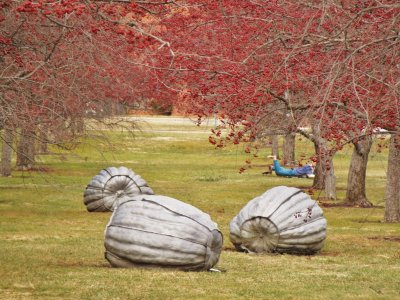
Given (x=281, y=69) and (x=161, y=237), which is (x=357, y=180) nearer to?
(x=281, y=69)

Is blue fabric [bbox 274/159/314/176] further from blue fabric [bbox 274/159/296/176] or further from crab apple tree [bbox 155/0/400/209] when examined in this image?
crab apple tree [bbox 155/0/400/209]

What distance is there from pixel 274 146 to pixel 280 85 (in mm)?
34353

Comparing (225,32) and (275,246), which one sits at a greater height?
(225,32)

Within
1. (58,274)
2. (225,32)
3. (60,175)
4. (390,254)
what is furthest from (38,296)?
(60,175)

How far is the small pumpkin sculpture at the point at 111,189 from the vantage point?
26.8 metres

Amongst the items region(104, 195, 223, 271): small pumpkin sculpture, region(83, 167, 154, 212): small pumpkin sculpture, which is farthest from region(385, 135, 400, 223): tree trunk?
region(104, 195, 223, 271): small pumpkin sculpture

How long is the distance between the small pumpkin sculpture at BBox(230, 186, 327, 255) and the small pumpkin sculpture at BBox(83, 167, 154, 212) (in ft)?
32.8

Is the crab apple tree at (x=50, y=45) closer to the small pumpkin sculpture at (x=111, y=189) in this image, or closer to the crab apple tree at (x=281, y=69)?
the crab apple tree at (x=281, y=69)

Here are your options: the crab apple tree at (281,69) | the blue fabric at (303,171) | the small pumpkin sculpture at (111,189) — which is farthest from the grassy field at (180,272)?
the blue fabric at (303,171)

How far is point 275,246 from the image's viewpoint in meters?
16.8

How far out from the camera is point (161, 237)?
1317 centimetres

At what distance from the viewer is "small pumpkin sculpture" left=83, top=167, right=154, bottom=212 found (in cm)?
2678

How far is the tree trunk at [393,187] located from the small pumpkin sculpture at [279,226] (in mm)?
7525

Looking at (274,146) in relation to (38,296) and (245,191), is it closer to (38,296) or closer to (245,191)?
(245,191)
